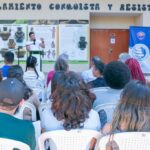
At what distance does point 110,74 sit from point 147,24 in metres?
7.78

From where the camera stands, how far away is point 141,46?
10781mm

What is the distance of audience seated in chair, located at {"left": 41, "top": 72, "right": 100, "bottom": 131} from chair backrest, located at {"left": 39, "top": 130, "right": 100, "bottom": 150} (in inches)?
3.7

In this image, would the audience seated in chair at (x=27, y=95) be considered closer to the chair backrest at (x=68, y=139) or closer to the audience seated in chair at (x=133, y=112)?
the chair backrest at (x=68, y=139)

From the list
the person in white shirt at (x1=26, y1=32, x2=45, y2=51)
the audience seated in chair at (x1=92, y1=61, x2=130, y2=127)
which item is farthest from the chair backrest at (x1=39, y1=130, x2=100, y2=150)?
the person in white shirt at (x1=26, y1=32, x2=45, y2=51)

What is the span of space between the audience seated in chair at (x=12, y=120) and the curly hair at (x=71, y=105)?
16.4 inches

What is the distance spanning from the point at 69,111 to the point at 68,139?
248mm

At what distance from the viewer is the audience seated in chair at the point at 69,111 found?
8.69 ft

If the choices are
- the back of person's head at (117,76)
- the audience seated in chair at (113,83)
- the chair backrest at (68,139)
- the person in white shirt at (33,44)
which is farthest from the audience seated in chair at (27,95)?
the person in white shirt at (33,44)

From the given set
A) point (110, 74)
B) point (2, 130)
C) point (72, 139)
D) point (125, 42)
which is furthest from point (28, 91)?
point (125, 42)

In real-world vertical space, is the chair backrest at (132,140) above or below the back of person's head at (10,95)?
below

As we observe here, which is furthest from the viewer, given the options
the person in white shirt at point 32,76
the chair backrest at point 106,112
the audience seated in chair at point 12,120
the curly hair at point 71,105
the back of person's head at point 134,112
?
the person in white shirt at point 32,76

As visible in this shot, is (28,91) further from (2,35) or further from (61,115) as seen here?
(2,35)

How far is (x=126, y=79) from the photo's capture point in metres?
3.37

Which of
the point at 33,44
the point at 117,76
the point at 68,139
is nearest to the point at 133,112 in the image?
the point at 68,139
